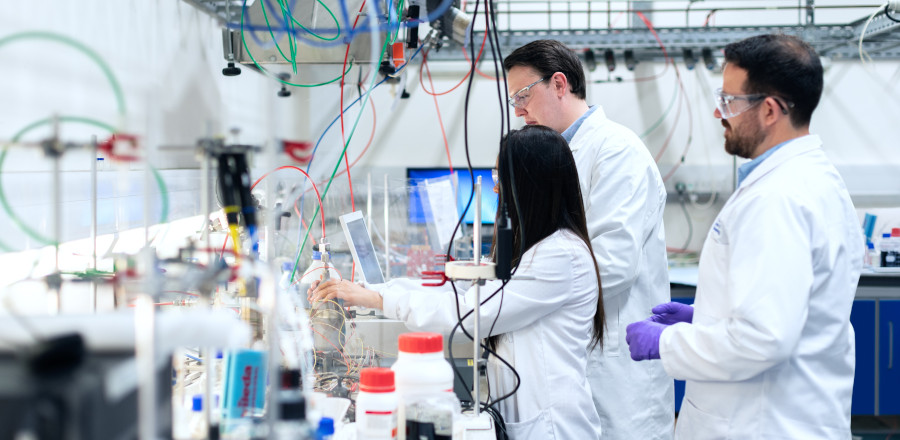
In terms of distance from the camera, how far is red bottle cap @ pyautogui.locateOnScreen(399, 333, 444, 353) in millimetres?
1044

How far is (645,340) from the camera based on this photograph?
1.29 m

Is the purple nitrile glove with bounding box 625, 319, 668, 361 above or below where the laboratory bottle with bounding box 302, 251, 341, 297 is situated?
below

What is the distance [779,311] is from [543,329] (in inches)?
17.1

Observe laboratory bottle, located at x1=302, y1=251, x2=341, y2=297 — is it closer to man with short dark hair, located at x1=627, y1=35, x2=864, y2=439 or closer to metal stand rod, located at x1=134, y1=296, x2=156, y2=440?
man with short dark hair, located at x1=627, y1=35, x2=864, y2=439

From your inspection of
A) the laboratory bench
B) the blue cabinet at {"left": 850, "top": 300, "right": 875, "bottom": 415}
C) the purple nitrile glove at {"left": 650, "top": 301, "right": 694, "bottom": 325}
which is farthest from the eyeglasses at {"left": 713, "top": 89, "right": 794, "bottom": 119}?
the blue cabinet at {"left": 850, "top": 300, "right": 875, "bottom": 415}

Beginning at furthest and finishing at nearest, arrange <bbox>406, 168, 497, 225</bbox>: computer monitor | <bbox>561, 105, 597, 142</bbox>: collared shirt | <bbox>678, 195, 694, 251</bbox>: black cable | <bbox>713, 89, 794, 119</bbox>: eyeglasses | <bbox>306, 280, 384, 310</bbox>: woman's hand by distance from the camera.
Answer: <bbox>678, 195, 694, 251</bbox>: black cable → <bbox>406, 168, 497, 225</bbox>: computer monitor → <bbox>561, 105, 597, 142</bbox>: collared shirt → <bbox>306, 280, 384, 310</bbox>: woman's hand → <bbox>713, 89, 794, 119</bbox>: eyeglasses

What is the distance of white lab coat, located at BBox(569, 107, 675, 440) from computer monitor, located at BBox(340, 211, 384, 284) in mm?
574

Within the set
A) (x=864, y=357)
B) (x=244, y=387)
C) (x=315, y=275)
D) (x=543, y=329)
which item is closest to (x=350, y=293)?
(x=315, y=275)

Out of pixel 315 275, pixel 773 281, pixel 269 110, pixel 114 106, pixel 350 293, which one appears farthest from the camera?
pixel 315 275

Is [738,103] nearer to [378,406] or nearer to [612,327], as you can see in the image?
[612,327]

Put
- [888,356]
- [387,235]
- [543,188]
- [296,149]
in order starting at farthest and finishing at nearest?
[888,356] < [387,235] < [543,188] < [296,149]

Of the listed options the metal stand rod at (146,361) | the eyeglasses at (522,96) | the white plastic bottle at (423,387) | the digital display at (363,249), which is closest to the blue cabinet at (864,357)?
the eyeglasses at (522,96)

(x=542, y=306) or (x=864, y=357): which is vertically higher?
(x=542, y=306)

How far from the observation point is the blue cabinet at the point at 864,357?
9.53 feet
